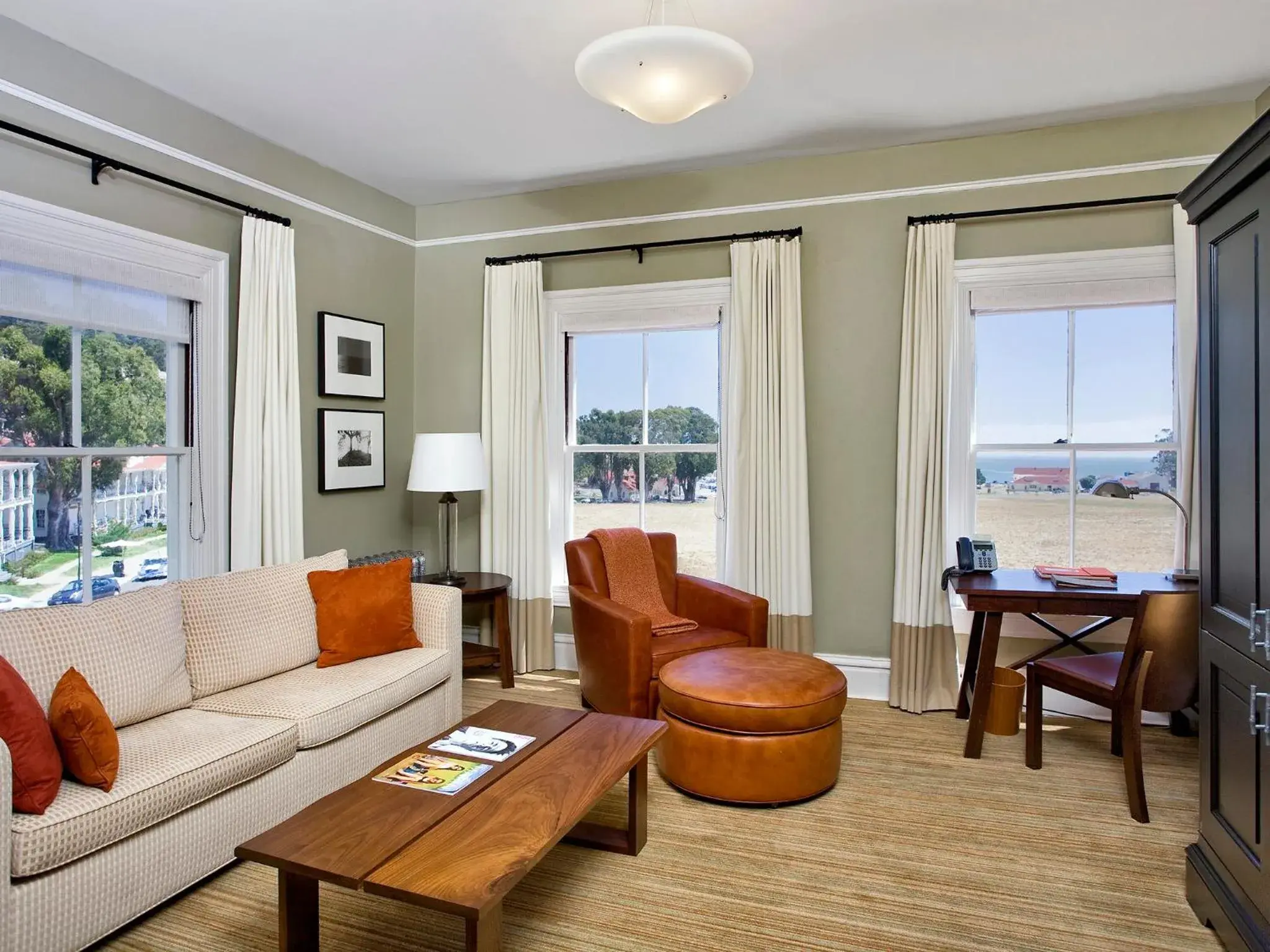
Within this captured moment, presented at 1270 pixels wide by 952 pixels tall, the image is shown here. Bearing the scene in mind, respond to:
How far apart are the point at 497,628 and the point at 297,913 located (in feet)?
8.84

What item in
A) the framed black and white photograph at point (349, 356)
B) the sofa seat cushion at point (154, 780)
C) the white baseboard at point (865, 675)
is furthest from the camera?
the framed black and white photograph at point (349, 356)

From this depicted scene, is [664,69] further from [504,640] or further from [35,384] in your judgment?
[504,640]

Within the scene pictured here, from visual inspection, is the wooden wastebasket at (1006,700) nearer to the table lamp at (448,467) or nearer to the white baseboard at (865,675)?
the white baseboard at (865,675)

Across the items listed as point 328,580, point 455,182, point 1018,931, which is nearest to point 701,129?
point 455,182

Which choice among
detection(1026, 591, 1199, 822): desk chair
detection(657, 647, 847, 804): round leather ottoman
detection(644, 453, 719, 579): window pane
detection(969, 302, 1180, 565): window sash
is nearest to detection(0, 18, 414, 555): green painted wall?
detection(644, 453, 719, 579): window pane

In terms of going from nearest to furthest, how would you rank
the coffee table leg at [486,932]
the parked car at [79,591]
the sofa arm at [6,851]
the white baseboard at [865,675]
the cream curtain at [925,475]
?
the coffee table leg at [486,932]
the sofa arm at [6,851]
the parked car at [79,591]
the cream curtain at [925,475]
the white baseboard at [865,675]

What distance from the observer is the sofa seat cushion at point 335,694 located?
8.72 feet

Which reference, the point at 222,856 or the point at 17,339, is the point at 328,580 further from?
the point at 17,339

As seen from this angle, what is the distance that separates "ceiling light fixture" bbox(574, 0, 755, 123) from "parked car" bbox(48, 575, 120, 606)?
8.55ft

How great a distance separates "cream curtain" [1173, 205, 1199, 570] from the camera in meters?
3.57

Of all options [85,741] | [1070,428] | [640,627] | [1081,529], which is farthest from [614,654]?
[1070,428]

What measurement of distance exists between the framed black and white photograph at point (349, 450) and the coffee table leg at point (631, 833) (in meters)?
2.56

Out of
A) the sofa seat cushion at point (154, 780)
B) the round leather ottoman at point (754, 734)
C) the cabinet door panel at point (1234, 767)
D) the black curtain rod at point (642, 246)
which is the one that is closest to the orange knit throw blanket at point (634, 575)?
the round leather ottoman at point (754, 734)

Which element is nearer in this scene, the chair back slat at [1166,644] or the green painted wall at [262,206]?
the chair back slat at [1166,644]
